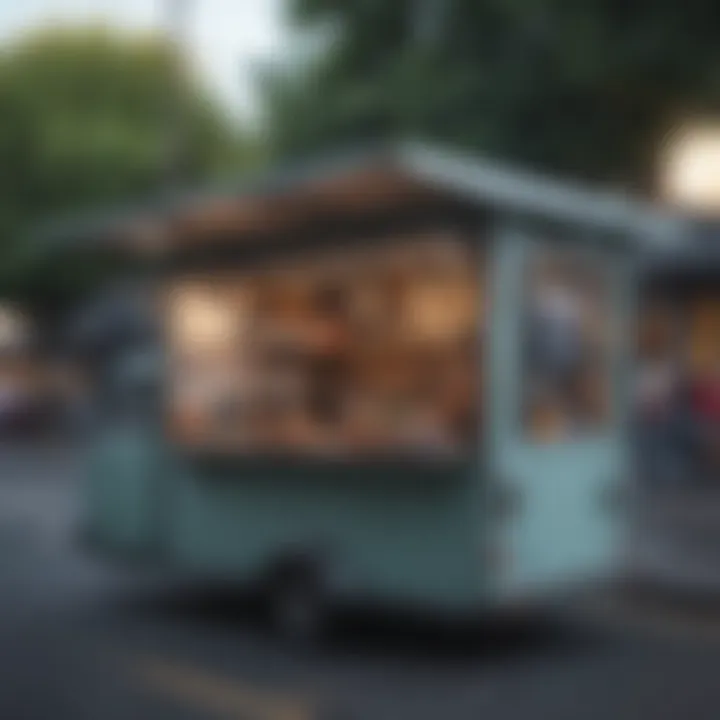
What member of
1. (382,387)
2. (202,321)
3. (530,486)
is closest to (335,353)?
(382,387)

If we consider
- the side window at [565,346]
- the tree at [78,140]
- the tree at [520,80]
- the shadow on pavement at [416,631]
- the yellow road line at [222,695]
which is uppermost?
the tree at [78,140]

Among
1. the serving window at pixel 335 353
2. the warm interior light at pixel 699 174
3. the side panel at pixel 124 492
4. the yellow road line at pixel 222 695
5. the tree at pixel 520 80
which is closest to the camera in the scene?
the yellow road line at pixel 222 695

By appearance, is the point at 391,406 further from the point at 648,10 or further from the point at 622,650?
the point at 648,10

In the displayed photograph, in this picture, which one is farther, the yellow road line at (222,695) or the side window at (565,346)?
the side window at (565,346)

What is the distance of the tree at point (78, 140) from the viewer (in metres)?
29.2

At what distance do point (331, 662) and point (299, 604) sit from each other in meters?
0.65

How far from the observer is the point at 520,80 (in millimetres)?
16328

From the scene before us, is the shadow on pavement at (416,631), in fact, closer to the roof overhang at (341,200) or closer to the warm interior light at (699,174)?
the roof overhang at (341,200)

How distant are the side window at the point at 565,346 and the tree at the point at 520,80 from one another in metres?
7.04

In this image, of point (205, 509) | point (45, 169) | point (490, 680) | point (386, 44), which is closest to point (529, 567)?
point (490, 680)

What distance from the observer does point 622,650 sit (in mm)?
8203

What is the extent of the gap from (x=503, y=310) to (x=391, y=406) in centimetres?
109

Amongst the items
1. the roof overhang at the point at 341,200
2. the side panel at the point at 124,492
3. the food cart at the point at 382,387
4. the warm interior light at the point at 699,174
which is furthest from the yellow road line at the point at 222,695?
the warm interior light at the point at 699,174

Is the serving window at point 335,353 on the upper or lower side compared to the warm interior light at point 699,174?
lower
